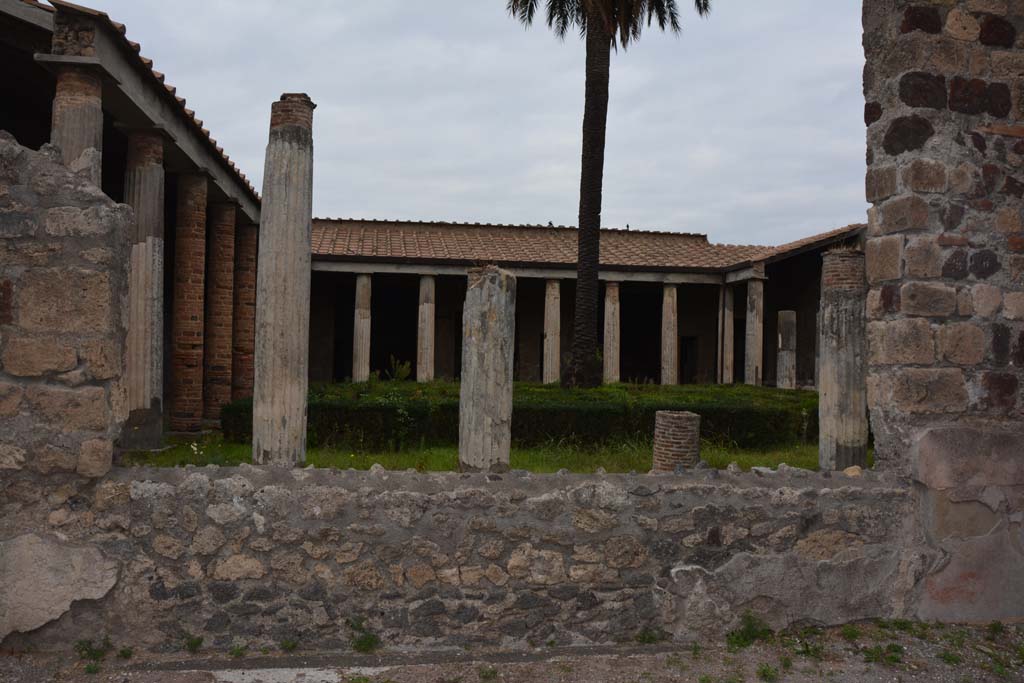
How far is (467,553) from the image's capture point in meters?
3.39

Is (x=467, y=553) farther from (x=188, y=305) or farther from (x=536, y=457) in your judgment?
(x=188, y=305)

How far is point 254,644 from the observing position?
326 centimetres

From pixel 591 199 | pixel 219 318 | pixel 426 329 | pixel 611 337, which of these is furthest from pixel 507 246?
pixel 219 318

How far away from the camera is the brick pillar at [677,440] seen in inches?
289

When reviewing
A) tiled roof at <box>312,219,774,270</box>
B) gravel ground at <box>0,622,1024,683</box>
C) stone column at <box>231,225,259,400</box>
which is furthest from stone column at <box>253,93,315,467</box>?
tiled roof at <box>312,219,774,270</box>

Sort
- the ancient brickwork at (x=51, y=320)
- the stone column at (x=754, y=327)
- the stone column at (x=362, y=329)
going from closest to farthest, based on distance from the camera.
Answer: the ancient brickwork at (x=51, y=320), the stone column at (x=362, y=329), the stone column at (x=754, y=327)

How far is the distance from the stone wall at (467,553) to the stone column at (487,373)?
2.76ft

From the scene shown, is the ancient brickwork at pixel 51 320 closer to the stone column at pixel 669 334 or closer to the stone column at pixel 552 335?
the stone column at pixel 552 335

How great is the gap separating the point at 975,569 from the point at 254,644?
3487 mm

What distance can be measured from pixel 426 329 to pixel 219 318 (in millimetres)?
4844

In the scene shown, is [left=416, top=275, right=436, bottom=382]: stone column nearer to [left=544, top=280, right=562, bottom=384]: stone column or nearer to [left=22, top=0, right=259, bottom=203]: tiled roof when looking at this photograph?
[left=544, top=280, right=562, bottom=384]: stone column

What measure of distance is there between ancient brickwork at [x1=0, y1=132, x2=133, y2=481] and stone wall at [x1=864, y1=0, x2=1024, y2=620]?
3752 millimetres

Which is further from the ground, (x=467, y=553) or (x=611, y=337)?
(x=611, y=337)

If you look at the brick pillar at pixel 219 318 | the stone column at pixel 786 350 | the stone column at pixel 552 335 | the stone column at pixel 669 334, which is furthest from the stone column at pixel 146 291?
the stone column at pixel 786 350
